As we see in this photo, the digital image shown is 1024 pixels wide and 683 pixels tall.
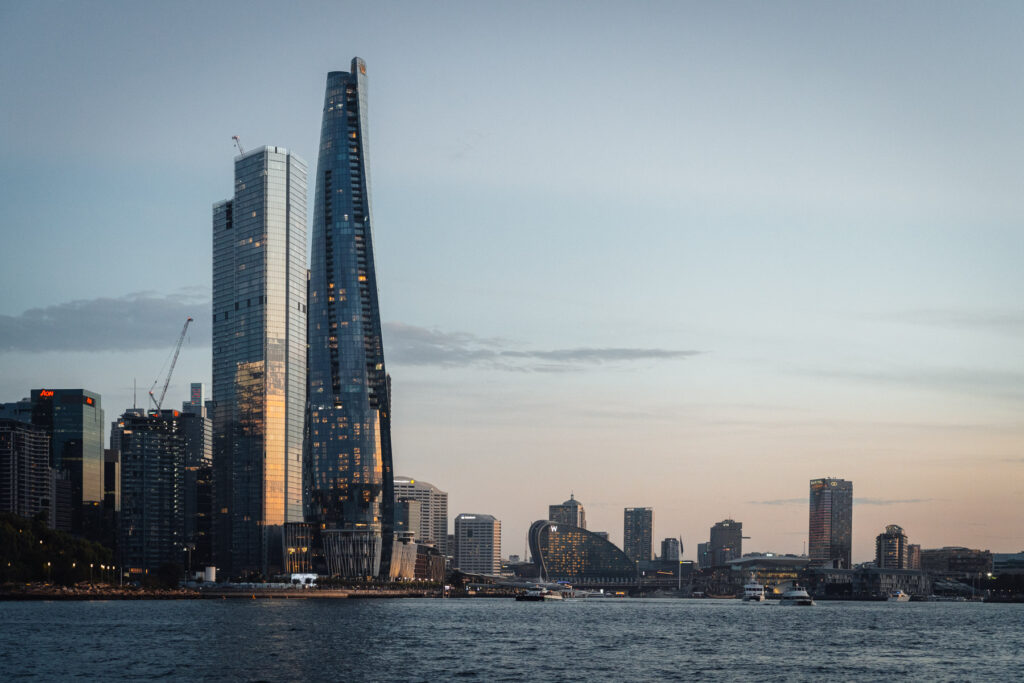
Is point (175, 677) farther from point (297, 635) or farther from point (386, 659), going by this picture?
point (297, 635)

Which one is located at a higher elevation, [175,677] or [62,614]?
[175,677]

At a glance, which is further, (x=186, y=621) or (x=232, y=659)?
(x=186, y=621)

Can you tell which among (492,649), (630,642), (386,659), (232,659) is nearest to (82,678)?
(232,659)

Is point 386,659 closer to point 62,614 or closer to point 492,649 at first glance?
point 492,649

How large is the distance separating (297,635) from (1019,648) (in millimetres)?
99805

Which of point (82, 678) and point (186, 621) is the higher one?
point (82, 678)

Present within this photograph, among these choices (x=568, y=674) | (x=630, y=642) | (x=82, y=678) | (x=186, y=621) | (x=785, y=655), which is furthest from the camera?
(x=186, y=621)

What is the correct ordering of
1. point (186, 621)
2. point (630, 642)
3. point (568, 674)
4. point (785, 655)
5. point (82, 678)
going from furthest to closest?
point (186, 621), point (630, 642), point (785, 655), point (568, 674), point (82, 678)

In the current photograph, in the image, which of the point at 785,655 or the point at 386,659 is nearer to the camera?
the point at 386,659

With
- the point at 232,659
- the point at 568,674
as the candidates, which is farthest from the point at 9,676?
the point at 568,674

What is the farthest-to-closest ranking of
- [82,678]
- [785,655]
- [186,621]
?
[186,621]
[785,655]
[82,678]

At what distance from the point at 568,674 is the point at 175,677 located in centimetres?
3676

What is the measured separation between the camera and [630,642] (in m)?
155

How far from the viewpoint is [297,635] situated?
15638cm
